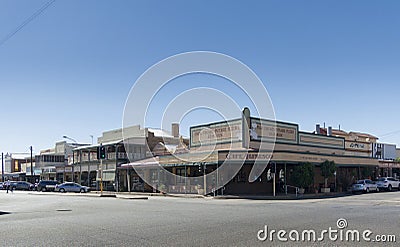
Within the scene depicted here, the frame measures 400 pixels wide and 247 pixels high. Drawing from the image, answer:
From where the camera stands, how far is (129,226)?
48.8 ft

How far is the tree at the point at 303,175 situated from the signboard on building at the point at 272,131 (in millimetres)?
4905

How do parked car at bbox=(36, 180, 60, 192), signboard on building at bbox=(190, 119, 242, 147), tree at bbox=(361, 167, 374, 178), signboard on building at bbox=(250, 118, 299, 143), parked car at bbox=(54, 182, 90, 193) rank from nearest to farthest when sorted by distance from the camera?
signboard on building at bbox=(250, 118, 299, 143), signboard on building at bbox=(190, 119, 242, 147), tree at bbox=(361, 167, 374, 178), parked car at bbox=(54, 182, 90, 193), parked car at bbox=(36, 180, 60, 192)

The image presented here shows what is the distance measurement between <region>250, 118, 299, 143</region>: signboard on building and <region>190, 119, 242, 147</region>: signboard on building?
Result: 1.47 meters

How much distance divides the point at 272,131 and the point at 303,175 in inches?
256

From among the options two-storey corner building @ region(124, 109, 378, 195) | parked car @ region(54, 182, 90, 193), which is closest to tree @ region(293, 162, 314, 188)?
two-storey corner building @ region(124, 109, 378, 195)

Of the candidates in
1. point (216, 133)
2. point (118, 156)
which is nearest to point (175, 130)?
point (118, 156)

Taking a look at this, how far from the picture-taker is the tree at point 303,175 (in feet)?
133

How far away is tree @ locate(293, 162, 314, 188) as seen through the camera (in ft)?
133

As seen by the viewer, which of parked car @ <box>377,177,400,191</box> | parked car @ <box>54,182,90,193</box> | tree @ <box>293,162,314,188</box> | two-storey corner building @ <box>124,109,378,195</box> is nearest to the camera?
two-storey corner building @ <box>124,109,378,195</box>

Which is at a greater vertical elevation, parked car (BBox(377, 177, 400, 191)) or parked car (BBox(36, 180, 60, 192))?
parked car (BBox(377, 177, 400, 191))

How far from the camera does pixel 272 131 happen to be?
45.3 meters

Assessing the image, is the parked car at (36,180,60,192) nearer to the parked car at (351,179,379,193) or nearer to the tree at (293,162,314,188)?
the tree at (293,162,314,188)

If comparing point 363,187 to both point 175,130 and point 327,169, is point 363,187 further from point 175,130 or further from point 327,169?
point 175,130

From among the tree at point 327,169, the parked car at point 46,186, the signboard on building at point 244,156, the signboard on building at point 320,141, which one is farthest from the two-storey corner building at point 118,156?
the tree at point 327,169
